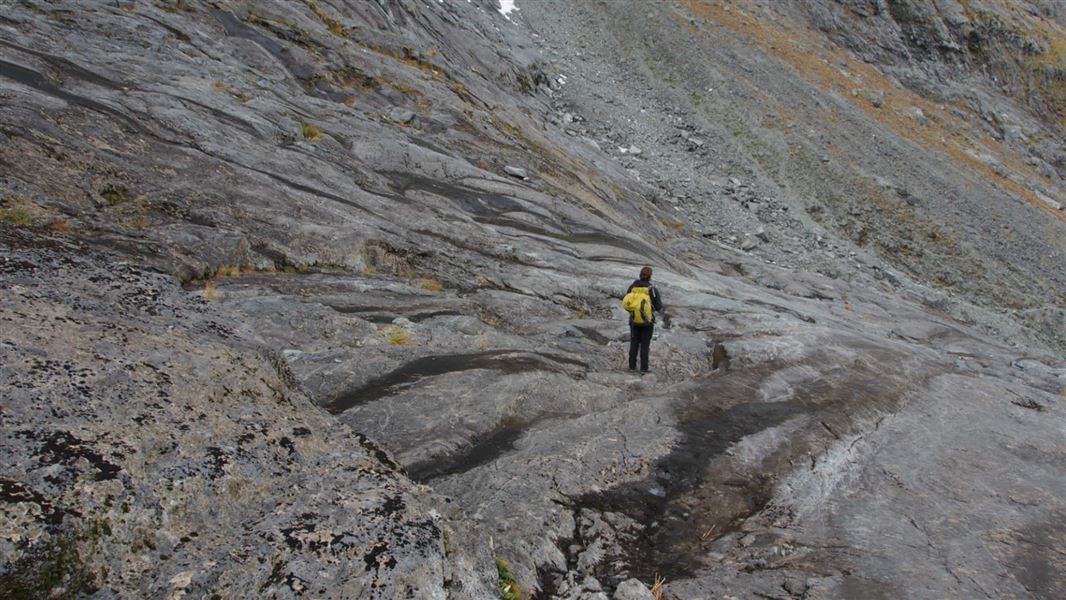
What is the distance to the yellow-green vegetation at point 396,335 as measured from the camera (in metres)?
10.0

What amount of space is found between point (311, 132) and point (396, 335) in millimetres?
10943

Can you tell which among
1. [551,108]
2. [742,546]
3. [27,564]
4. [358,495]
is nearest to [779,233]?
[551,108]

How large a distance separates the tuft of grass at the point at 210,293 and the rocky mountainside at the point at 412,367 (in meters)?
0.44

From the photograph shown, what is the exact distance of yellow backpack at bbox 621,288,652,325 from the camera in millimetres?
10906

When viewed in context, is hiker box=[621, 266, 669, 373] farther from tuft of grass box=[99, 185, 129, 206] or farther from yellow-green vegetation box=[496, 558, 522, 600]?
tuft of grass box=[99, 185, 129, 206]

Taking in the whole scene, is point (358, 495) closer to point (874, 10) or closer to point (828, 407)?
point (828, 407)

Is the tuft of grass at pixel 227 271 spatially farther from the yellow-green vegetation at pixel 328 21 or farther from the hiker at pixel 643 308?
the yellow-green vegetation at pixel 328 21

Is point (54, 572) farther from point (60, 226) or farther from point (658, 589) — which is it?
point (60, 226)

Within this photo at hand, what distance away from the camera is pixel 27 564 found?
3.71 metres

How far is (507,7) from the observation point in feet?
168

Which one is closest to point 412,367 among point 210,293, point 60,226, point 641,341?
point 210,293

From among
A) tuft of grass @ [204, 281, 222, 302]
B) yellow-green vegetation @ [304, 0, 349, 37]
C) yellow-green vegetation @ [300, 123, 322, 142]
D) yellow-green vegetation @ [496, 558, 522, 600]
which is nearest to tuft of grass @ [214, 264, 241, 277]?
tuft of grass @ [204, 281, 222, 302]

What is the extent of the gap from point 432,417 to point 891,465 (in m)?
6.69

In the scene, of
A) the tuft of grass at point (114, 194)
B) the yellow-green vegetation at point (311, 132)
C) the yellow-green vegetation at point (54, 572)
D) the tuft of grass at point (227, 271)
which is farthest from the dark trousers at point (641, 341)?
the yellow-green vegetation at point (311, 132)
